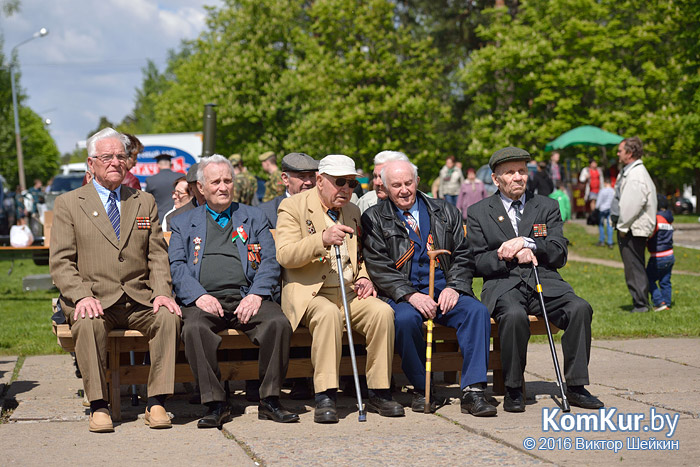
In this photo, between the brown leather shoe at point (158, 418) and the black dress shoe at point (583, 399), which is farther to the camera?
the black dress shoe at point (583, 399)

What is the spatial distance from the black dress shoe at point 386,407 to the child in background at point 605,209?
14.2 m

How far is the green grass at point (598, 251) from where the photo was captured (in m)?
17.2

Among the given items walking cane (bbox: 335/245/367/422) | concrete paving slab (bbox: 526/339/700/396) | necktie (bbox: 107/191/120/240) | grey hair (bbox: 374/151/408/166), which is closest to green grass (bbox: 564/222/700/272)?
concrete paving slab (bbox: 526/339/700/396)

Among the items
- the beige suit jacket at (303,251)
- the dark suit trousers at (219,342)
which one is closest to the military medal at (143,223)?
the dark suit trousers at (219,342)

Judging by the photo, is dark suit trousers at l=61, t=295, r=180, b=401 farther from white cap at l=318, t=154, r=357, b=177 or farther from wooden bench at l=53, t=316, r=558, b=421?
white cap at l=318, t=154, r=357, b=177

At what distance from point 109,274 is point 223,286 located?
28.7 inches

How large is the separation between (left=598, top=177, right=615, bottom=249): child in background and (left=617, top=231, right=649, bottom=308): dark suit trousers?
8.30m

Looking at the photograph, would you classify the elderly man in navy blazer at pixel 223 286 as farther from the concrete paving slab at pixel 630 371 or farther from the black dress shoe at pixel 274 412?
the concrete paving slab at pixel 630 371

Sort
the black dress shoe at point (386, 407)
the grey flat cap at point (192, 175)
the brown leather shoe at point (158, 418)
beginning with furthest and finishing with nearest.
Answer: the grey flat cap at point (192, 175) < the black dress shoe at point (386, 407) < the brown leather shoe at point (158, 418)

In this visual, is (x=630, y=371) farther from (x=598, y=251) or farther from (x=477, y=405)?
(x=598, y=251)

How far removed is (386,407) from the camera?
5859 millimetres

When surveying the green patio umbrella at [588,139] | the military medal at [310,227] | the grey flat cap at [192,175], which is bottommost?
the military medal at [310,227]

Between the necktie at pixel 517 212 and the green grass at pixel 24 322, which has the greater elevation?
the necktie at pixel 517 212

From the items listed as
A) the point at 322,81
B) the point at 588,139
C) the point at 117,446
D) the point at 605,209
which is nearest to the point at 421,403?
the point at 117,446
